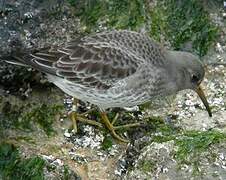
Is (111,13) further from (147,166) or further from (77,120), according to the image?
(147,166)

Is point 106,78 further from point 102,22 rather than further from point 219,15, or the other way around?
point 219,15

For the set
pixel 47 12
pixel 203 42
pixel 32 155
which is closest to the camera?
pixel 32 155

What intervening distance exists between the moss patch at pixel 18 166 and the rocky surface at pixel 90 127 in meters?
0.10

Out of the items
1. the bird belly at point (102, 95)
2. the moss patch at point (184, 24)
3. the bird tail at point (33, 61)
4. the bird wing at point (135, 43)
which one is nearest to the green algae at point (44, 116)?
the bird belly at point (102, 95)

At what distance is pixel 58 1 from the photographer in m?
8.63

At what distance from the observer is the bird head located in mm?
7645

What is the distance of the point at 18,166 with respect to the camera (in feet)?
22.7

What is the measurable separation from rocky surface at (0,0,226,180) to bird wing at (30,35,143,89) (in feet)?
2.03

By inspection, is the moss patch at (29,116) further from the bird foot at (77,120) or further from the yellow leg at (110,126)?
the yellow leg at (110,126)

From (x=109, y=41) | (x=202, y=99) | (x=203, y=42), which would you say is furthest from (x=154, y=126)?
(x=203, y=42)

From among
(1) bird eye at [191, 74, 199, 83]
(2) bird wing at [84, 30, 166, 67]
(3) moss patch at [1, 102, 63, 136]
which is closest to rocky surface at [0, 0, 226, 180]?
(3) moss patch at [1, 102, 63, 136]

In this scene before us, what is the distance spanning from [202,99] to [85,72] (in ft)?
5.18

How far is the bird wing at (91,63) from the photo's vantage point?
736 centimetres

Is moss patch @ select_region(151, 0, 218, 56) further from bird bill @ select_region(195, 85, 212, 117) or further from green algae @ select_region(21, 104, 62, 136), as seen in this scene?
green algae @ select_region(21, 104, 62, 136)
